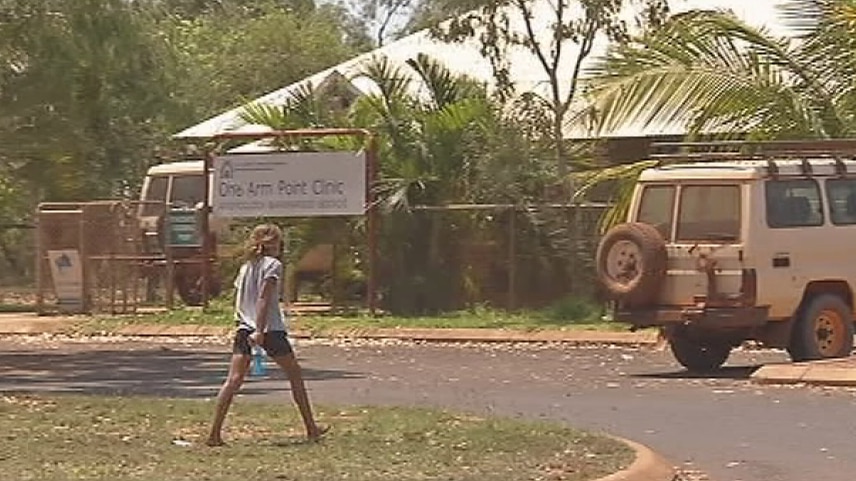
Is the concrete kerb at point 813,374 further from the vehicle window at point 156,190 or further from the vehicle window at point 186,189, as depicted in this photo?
the vehicle window at point 156,190

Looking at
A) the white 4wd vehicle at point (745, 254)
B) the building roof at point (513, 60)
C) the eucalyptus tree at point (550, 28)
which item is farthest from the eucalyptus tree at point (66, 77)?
the white 4wd vehicle at point (745, 254)

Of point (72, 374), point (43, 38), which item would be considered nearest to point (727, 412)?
point (72, 374)

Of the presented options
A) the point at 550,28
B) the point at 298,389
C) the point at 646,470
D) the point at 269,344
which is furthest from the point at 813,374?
the point at 550,28

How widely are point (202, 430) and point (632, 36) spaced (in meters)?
16.7

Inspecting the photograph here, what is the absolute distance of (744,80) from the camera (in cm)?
2420

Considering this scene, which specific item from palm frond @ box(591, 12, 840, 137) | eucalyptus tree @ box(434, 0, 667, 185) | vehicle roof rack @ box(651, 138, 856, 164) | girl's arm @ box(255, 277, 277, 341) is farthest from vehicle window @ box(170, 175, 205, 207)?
girl's arm @ box(255, 277, 277, 341)

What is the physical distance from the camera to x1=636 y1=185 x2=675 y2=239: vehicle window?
2100 cm

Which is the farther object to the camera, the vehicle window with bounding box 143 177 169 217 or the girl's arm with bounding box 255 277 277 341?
the vehicle window with bounding box 143 177 169 217

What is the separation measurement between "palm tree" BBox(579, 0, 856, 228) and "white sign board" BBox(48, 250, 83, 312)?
10402mm

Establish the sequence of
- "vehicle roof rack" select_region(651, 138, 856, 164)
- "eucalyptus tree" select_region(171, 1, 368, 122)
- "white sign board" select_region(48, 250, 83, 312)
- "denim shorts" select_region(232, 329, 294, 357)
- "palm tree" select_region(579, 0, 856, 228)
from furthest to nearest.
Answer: "eucalyptus tree" select_region(171, 1, 368, 122) → "white sign board" select_region(48, 250, 83, 312) → "palm tree" select_region(579, 0, 856, 228) → "vehicle roof rack" select_region(651, 138, 856, 164) → "denim shorts" select_region(232, 329, 294, 357)

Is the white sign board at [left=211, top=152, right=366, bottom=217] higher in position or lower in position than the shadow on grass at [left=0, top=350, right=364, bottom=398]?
higher

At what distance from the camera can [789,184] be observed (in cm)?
2069

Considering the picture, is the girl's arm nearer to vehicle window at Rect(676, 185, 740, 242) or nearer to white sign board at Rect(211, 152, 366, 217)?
vehicle window at Rect(676, 185, 740, 242)

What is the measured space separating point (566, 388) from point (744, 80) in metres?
6.19
